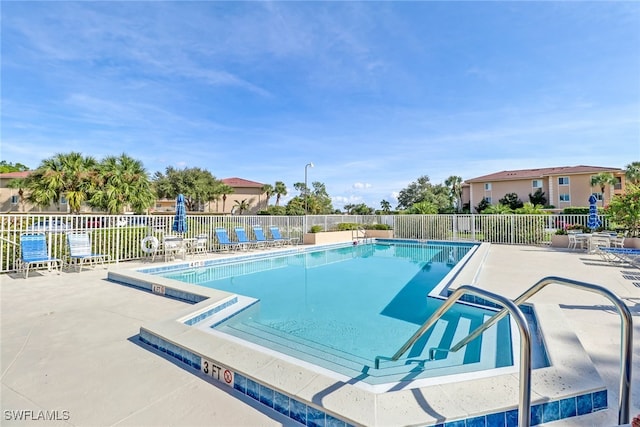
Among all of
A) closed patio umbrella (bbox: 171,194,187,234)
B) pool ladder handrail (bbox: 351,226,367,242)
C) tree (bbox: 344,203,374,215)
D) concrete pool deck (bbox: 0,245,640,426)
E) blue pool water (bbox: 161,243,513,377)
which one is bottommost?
blue pool water (bbox: 161,243,513,377)

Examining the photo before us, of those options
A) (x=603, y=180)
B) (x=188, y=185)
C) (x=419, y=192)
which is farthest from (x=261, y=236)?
(x=419, y=192)

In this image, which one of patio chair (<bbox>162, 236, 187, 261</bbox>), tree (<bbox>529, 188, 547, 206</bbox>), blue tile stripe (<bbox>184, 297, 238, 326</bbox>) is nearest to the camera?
blue tile stripe (<bbox>184, 297, 238, 326</bbox>)

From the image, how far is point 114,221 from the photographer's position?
9344mm

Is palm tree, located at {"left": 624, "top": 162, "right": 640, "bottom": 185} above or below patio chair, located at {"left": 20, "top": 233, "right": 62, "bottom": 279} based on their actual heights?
above

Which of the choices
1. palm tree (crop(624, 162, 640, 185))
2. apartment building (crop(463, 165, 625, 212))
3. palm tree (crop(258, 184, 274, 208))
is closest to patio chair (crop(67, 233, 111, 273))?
palm tree (crop(258, 184, 274, 208))

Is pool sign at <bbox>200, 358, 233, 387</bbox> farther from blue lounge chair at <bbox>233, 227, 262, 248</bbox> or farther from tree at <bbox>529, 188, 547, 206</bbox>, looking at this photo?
tree at <bbox>529, 188, 547, 206</bbox>

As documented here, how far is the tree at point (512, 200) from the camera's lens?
3358 cm

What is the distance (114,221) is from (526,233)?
677 inches

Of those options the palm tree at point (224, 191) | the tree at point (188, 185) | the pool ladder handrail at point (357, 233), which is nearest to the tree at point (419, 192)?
the palm tree at point (224, 191)

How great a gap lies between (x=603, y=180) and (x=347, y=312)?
3596 cm

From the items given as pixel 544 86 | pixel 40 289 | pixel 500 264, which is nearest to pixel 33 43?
pixel 40 289

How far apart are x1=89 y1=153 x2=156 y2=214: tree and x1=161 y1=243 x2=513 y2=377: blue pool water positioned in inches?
590

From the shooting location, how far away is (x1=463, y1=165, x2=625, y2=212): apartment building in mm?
30828

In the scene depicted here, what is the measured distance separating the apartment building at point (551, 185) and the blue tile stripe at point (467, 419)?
37.3 meters
